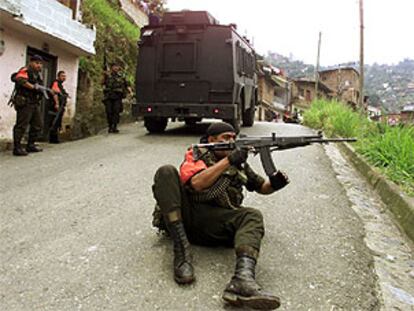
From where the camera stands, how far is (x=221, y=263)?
9.76ft

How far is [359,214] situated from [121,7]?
16.0 m

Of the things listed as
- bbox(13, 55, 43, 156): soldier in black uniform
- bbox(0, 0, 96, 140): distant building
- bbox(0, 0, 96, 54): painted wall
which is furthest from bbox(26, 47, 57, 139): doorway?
bbox(13, 55, 43, 156): soldier in black uniform

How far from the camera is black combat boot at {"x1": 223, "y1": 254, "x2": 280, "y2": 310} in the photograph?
230 cm

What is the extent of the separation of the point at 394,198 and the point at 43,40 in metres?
7.59

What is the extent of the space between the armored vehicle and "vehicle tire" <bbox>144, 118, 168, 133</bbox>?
801 mm

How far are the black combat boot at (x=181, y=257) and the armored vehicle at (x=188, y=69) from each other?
19.9ft

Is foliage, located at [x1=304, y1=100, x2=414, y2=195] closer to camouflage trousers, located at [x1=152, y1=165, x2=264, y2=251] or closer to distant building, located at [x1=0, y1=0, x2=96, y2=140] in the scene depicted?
camouflage trousers, located at [x1=152, y1=165, x2=264, y2=251]

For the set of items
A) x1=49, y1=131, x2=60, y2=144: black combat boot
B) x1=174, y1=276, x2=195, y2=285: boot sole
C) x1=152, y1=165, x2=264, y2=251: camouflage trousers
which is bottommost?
x1=174, y1=276, x2=195, y2=285: boot sole

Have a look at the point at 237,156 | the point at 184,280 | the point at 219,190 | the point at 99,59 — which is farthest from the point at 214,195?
the point at 99,59

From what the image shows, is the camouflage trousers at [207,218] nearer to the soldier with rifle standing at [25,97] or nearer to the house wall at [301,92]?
the soldier with rifle standing at [25,97]

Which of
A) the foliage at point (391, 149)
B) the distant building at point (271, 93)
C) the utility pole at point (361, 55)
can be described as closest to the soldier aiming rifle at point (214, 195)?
the foliage at point (391, 149)

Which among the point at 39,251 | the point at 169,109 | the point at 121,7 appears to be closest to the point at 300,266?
the point at 39,251

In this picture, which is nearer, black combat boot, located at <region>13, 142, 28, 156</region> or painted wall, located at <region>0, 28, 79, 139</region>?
black combat boot, located at <region>13, 142, 28, 156</region>

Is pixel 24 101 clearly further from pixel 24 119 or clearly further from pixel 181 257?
pixel 181 257
